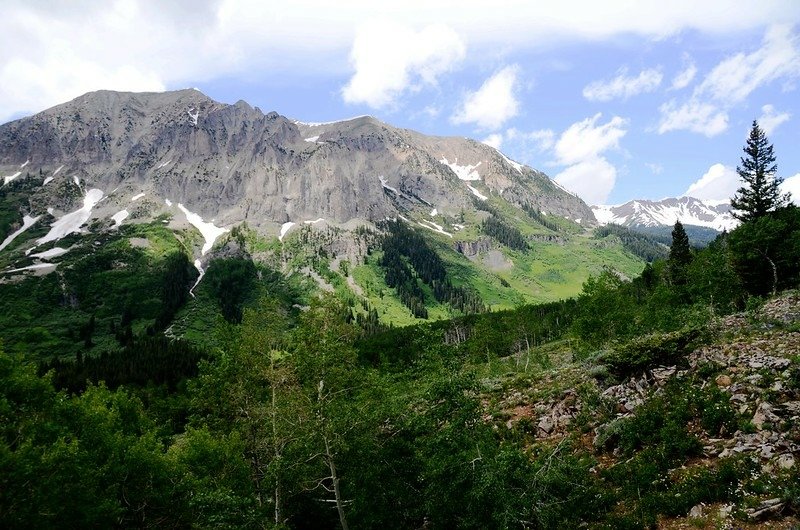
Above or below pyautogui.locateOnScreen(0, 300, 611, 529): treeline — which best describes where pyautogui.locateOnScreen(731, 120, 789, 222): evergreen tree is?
above

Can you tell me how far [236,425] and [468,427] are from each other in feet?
77.0

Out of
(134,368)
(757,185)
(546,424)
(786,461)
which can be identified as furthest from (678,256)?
(134,368)

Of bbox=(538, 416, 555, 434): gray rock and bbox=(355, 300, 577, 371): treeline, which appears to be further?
bbox=(355, 300, 577, 371): treeline

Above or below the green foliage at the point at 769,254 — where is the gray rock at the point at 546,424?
below

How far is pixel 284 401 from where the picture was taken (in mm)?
28297

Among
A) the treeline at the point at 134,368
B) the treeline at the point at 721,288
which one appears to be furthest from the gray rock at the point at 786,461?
the treeline at the point at 134,368

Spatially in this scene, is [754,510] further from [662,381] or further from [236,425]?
[236,425]

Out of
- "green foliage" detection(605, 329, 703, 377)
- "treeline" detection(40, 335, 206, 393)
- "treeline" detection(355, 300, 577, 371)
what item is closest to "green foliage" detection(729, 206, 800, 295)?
"treeline" detection(355, 300, 577, 371)

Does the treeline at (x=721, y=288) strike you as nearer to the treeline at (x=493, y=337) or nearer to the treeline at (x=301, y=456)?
the treeline at (x=493, y=337)

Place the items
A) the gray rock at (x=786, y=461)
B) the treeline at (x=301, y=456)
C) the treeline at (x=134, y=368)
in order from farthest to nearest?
1. the treeline at (x=134, y=368)
2. the treeline at (x=301, y=456)
3. the gray rock at (x=786, y=461)

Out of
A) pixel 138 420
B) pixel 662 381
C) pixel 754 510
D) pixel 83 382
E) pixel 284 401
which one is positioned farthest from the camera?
pixel 83 382

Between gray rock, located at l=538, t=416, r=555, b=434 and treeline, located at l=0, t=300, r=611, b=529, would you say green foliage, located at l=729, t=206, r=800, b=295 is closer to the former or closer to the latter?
gray rock, located at l=538, t=416, r=555, b=434

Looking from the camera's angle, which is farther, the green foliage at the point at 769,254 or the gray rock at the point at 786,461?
the green foliage at the point at 769,254

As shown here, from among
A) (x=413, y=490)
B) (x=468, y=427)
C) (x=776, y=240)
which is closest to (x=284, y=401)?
(x=413, y=490)
